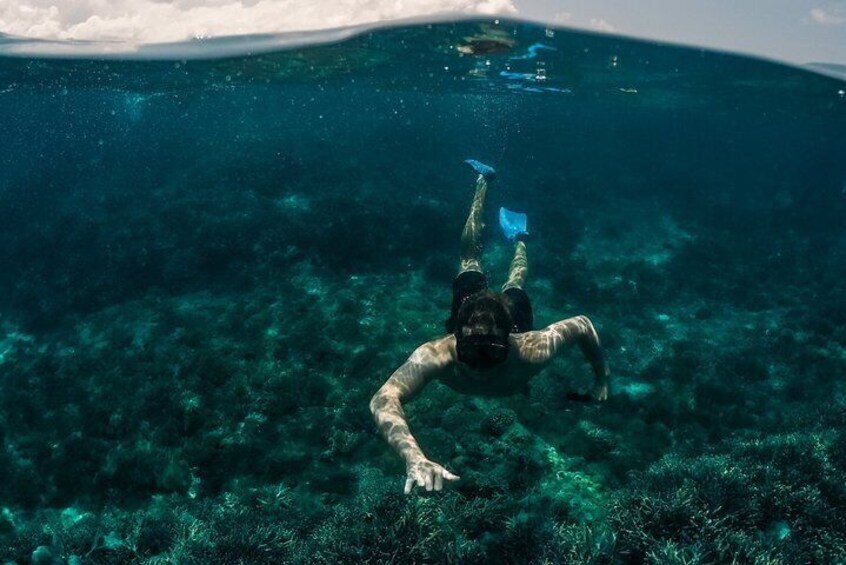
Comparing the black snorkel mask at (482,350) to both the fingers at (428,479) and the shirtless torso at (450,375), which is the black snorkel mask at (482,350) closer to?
the shirtless torso at (450,375)

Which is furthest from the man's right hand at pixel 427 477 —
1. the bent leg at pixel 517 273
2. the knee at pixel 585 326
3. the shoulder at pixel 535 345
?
the bent leg at pixel 517 273

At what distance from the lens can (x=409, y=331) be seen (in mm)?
12258

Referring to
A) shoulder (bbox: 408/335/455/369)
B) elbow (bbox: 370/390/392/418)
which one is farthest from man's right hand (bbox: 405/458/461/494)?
shoulder (bbox: 408/335/455/369)

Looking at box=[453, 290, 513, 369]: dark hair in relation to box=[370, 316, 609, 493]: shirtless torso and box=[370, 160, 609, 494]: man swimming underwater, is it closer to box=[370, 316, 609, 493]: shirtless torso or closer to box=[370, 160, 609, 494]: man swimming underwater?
box=[370, 160, 609, 494]: man swimming underwater

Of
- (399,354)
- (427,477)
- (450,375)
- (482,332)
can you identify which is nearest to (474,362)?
(482,332)

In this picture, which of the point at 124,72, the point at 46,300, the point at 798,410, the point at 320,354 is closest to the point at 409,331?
the point at 320,354

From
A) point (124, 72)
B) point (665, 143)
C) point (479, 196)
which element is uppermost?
point (124, 72)

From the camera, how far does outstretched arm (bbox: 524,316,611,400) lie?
5.21m

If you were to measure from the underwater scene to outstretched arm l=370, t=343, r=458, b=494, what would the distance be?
0.17 ft

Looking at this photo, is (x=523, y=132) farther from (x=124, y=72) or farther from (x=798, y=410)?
(x=798, y=410)

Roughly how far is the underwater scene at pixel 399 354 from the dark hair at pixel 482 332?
72cm

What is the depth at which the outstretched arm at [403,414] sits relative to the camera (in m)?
3.37

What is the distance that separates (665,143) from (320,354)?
107546mm

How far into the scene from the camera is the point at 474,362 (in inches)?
166
